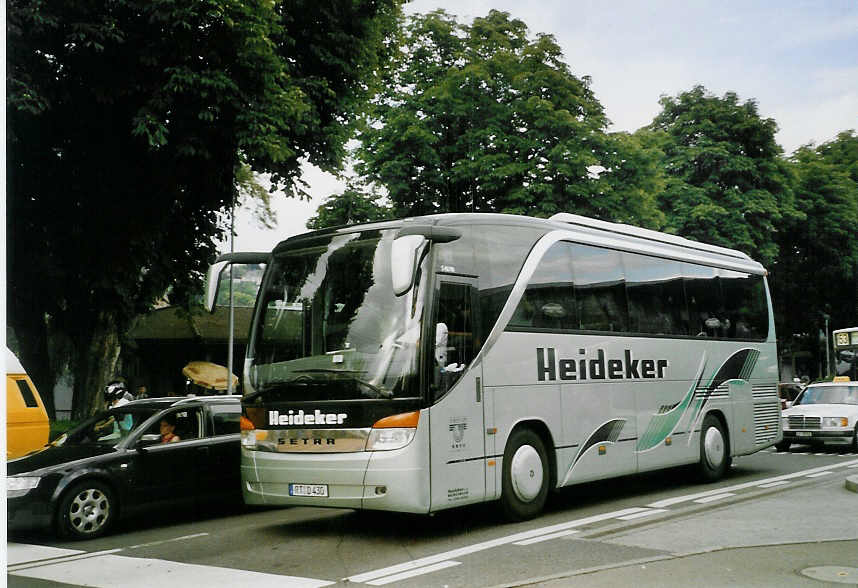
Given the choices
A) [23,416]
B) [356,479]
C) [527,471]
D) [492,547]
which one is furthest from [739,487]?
[23,416]

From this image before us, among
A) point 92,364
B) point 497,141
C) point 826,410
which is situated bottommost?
point 826,410

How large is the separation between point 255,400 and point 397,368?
1814mm

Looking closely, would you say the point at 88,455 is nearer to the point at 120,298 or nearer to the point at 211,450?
the point at 211,450

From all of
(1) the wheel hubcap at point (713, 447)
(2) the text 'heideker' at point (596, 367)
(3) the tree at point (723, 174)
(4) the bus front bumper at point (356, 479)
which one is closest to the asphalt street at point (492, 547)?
(4) the bus front bumper at point (356, 479)

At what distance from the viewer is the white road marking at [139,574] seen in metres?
7.64

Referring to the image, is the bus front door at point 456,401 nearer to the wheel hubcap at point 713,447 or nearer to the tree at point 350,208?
the wheel hubcap at point 713,447

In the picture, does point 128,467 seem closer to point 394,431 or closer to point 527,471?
point 394,431

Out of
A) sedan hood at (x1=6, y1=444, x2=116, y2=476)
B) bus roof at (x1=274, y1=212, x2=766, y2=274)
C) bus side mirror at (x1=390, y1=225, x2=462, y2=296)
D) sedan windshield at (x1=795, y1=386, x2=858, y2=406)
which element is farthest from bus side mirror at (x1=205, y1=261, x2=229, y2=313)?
sedan windshield at (x1=795, y1=386, x2=858, y2=406)

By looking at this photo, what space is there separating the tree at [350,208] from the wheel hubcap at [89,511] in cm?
2009

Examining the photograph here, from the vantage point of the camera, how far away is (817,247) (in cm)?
4306

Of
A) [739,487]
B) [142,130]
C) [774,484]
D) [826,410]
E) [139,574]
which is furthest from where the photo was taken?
[826,410]

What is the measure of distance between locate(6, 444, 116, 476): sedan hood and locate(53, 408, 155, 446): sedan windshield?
0.98 ft

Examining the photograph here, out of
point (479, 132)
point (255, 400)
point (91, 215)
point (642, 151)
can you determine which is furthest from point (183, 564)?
point (642, 151)

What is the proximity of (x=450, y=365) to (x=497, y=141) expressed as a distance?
19.6 meters
